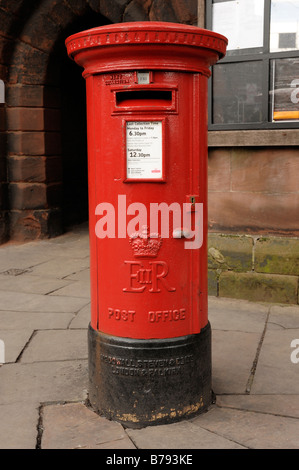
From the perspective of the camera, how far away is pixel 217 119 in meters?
5.31

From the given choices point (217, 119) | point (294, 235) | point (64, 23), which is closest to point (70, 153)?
point (64, 23)

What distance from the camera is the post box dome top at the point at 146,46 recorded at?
2558 millimetres

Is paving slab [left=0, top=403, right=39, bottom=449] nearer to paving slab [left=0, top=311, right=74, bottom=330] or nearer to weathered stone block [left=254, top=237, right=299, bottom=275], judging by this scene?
paving slab [left=0, top=311, right=74, bottom=330]

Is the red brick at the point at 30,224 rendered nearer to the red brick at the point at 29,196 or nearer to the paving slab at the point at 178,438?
the red brick at the point at 29,196

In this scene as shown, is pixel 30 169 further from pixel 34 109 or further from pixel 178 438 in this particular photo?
pixel 178 438

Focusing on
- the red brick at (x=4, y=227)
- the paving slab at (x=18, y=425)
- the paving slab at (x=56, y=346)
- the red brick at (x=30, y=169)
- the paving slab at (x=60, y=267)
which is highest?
the red brick at (x=30, y=169)

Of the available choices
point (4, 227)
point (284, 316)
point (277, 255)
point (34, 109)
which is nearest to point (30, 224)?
point (4, 227)

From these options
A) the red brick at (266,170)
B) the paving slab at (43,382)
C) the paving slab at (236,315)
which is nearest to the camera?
the paving slab at (43,382)

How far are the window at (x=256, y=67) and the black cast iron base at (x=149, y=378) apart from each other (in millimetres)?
2829

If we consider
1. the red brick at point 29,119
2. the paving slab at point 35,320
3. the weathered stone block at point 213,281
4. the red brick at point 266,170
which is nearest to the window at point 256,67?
the red brick at point 266,170

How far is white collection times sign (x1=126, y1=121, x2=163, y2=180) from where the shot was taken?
8.82 ft

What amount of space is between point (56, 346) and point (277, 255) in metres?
2.22

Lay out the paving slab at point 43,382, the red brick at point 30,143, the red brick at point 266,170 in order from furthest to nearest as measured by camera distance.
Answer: the red brick at point 30,143, the red brick at point 266,170, the paving slab at point 43,382

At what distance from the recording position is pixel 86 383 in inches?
133
